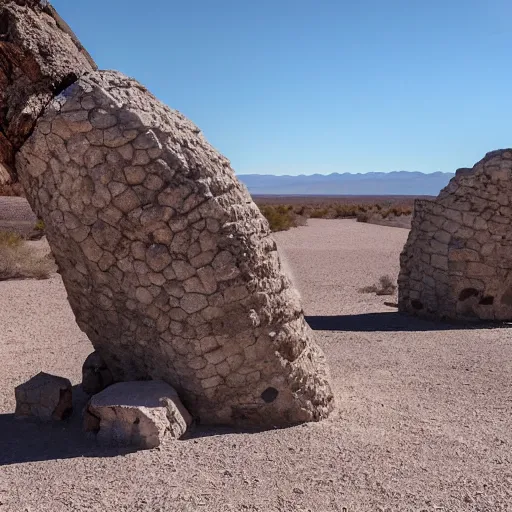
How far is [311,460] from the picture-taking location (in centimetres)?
446

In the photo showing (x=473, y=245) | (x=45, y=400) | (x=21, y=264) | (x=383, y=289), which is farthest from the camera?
(x=21, y=264)

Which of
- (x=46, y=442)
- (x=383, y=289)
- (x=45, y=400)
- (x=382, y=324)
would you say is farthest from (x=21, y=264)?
(x=46, y=442)

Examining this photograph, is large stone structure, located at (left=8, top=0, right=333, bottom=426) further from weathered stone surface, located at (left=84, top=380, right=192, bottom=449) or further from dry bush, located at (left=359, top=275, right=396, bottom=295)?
dry bush, located at (left=359, top=275, right=396, bottom=295)

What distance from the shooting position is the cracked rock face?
4746 millimetres

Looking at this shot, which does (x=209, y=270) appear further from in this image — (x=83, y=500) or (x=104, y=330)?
(x=83, y=500)

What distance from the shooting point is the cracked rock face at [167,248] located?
15.6ft

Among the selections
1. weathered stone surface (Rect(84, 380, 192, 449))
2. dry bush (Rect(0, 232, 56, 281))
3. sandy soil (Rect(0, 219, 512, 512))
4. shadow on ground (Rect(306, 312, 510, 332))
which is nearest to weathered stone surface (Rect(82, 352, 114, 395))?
sandy soil (Rect(0, 219, 512, 512))

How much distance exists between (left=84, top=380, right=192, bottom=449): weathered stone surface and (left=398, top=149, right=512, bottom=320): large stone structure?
568 centimetres

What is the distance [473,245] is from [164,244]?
5.86m

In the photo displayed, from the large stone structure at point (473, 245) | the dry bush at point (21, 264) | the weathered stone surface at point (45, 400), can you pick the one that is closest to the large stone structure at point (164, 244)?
the weathered stone surface at point (45, 400)

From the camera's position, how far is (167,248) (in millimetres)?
4785

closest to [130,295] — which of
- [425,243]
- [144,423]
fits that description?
[144,423]

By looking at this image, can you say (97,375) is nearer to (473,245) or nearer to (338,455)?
(338,455)

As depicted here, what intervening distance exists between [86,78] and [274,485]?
3.06 metres
